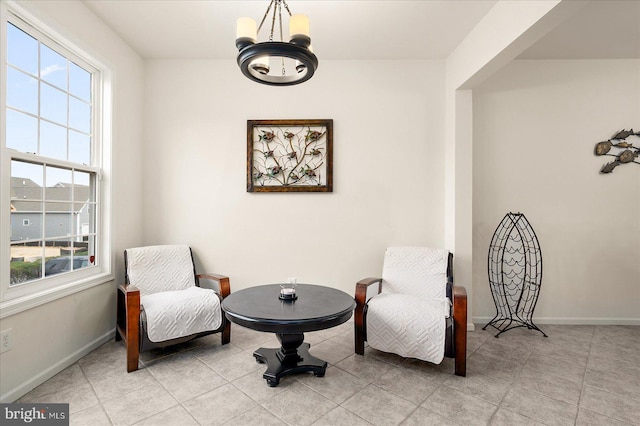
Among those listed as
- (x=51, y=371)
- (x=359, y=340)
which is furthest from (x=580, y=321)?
(x=51, y=371)

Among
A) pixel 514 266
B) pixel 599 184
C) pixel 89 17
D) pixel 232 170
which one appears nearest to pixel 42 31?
pixel 89 17

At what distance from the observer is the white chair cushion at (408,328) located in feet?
7.41

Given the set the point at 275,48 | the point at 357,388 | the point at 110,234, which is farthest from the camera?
the point at 110,234

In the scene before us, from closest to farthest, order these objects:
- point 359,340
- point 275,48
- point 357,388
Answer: point 275,48 → point 357,388 → point 359,340

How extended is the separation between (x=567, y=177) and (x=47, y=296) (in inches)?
190

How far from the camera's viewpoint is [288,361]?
2.28 metres

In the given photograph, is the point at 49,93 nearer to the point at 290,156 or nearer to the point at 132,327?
the point at 132,327

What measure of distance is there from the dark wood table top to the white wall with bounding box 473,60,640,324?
2.04 m

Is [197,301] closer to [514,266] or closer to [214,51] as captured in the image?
[214,51]

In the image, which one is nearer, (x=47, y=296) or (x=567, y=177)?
(x=47, y=296)

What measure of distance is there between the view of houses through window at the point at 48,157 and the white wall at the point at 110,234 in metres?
0.18

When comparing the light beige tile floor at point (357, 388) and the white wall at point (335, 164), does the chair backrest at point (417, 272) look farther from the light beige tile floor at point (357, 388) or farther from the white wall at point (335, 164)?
the light beige tile floor at point (357, 388)

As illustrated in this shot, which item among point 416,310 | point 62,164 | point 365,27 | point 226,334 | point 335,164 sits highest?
point 365,27

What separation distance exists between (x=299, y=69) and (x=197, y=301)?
1966mm
